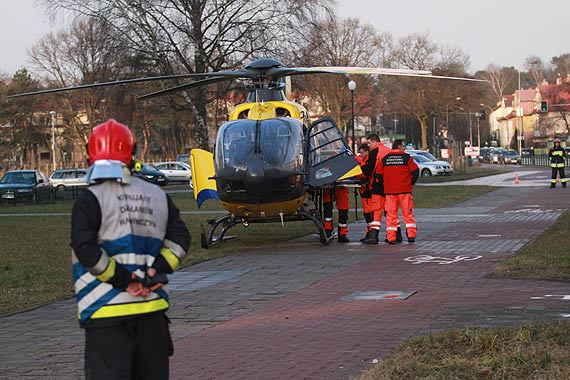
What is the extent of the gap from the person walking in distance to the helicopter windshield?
12.5 meters

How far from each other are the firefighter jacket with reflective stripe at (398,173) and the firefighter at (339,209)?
122cm

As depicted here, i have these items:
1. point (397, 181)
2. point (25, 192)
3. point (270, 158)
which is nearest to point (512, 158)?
point (25, 192)

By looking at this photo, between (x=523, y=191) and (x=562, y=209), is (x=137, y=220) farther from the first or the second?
(x=523, y=191)

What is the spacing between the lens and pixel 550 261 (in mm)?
14969

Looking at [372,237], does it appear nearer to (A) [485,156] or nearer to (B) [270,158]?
(B) [270,158]

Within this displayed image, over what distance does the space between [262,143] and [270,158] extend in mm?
367

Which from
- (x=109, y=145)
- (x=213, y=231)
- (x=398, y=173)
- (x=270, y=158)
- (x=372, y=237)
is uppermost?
(x=270, y=158)

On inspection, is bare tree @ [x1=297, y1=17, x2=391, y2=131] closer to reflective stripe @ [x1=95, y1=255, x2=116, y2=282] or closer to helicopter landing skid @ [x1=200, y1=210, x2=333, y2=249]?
helicopter landing skid @ [x1=200, y1=210, x2=333, y2=249]

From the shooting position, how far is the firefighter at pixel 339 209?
20.0 metres

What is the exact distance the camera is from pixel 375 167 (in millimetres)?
19391

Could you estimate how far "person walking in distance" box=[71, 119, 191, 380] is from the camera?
208 inches

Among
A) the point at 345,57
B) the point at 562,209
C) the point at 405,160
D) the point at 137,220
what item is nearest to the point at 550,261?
the point at 405,160

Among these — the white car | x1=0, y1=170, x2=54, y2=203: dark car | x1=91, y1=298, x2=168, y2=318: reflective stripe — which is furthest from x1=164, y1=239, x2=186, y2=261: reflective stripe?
the white car

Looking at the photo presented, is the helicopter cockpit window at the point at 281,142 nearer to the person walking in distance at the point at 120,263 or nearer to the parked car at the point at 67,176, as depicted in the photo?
the person walking in distance at the point at 120,263
